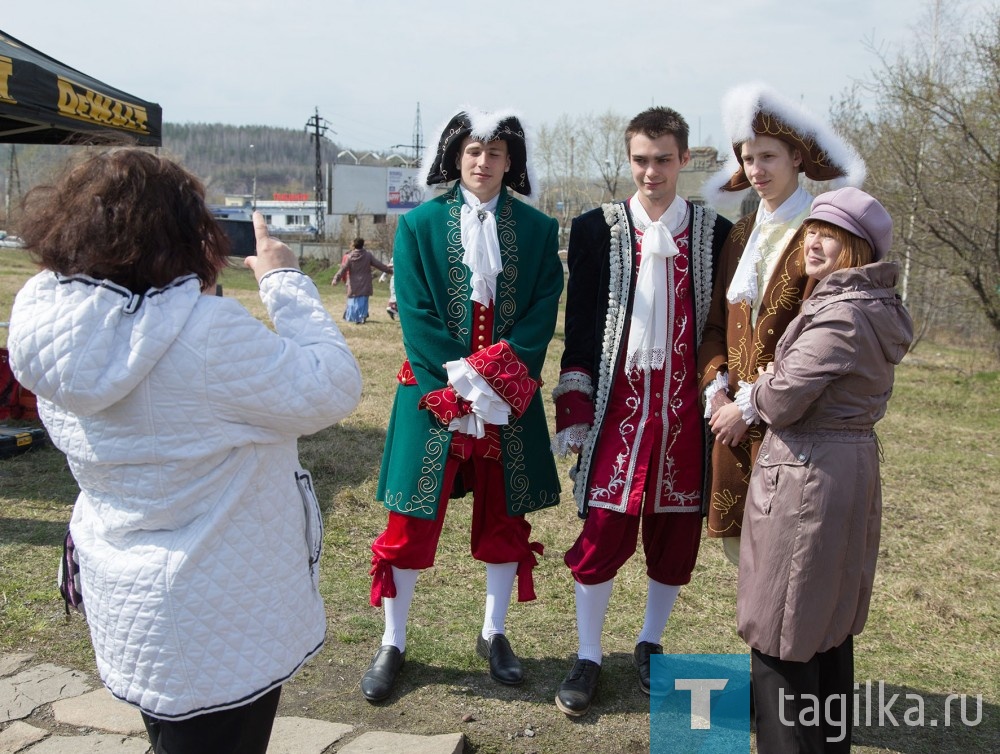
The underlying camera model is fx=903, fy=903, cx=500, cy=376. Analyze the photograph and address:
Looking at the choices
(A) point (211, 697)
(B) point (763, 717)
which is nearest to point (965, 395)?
(B) point (763, 717)

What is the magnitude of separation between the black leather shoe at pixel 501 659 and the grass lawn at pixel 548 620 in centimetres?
3

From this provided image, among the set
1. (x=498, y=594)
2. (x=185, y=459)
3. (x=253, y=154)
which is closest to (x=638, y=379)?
(x=498, y=594)

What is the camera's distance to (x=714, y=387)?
8.73 ft

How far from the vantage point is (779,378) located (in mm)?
2166

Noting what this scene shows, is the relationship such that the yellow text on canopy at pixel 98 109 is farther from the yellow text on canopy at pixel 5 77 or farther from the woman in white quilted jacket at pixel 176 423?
the woman in white quilted jacket at pixel 176 423

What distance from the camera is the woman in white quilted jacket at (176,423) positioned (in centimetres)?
149

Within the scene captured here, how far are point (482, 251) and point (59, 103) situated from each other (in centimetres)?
330

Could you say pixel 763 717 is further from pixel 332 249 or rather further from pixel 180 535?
pixel 332 249

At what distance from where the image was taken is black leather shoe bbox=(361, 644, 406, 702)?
2766 millimetres

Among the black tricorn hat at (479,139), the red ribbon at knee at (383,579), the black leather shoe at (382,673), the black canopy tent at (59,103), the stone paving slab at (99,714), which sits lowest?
the stone paving slab at (99,714)

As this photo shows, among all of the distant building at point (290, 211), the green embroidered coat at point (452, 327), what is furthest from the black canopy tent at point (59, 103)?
the distant building at point (290, 211)

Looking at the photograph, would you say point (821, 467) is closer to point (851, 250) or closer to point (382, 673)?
point (851, 250)

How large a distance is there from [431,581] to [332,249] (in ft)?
111

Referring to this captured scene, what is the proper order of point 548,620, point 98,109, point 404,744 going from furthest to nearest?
point 98,109, point 548,620, point 404,744
